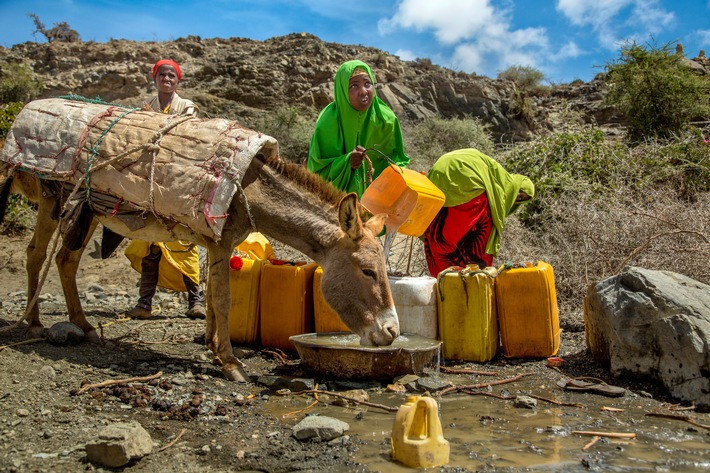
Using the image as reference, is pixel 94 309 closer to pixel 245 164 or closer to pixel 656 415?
pixel 245 164

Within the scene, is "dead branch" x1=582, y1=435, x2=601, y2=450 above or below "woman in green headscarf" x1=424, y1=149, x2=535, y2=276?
below

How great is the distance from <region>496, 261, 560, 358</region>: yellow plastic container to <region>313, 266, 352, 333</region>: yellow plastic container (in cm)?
137

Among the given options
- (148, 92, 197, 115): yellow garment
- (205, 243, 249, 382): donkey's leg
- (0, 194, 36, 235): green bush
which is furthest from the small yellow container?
(0, 194, 36, 235): green bush

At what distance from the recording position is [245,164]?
4285mm

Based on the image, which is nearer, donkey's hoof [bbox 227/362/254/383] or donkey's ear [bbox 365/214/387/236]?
donkey's hoof [bbox 227/362/254/383]

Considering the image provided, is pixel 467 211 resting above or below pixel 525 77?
below

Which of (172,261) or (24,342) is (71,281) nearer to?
(24,342)

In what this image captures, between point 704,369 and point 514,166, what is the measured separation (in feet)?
23.0

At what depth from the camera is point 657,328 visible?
4.16 meters

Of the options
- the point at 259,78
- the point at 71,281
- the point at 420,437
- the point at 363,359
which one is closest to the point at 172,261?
the point at 71,281

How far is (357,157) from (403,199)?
749 mm

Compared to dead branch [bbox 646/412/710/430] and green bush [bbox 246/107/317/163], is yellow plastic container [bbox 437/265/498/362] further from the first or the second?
green bush [bbox 246/107/317/163]

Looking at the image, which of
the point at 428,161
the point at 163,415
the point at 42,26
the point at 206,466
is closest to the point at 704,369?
the point at 206,466

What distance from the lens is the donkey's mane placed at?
4629mm
